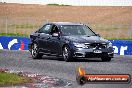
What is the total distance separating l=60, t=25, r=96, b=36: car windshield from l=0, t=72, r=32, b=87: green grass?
728 centimetres

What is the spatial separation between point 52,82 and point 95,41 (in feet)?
23.8

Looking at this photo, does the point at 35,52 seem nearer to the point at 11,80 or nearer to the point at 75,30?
the point at 75,30

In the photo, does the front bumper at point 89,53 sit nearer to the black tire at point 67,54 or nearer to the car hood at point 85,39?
the black tire at point 67,54

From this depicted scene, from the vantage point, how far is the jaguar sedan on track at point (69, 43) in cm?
2092

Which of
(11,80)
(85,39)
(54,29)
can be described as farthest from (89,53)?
(11,80)

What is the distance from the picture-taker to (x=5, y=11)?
83.5 meters

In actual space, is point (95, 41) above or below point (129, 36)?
above

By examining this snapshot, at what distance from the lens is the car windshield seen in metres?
22.0

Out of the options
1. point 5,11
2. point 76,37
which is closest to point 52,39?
point 76,37

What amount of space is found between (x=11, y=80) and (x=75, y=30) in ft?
28.6

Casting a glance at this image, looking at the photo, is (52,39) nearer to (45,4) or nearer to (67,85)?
(67,85)

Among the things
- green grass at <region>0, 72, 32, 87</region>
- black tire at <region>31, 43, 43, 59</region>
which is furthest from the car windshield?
green grass at <region>0, 72, 32, 87</region>

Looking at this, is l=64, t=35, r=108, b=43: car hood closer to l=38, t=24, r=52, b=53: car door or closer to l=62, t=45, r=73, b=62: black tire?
l=62, t=45, r=73, b=62: black tire

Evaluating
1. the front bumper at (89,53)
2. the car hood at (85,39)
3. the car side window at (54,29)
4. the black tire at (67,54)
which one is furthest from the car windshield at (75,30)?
the front bumper at (89,53)
